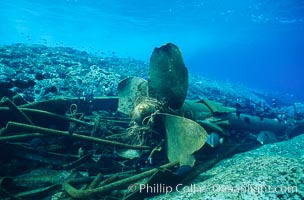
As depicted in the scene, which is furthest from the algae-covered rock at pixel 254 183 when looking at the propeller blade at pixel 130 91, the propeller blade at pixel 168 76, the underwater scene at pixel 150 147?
the propeller blade at pixel 130 91

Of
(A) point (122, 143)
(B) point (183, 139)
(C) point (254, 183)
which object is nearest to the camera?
(C) point (254, 183)

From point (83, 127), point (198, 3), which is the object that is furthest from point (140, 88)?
point (198, 3)

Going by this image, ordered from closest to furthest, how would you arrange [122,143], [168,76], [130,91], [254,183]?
[254,183] < [122,143] < [168,76] < [130,91]

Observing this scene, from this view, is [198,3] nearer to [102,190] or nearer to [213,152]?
[213,152]

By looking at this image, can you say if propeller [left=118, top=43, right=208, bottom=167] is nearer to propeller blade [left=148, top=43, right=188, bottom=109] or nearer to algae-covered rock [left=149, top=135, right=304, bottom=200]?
propeller blade [left=148, top=43, right=188, bottom=109]

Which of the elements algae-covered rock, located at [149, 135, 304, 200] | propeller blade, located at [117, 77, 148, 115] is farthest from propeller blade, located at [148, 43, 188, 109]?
algae-covered rock, located at [149, 135, 304, 200]

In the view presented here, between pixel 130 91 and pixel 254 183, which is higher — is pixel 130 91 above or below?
above

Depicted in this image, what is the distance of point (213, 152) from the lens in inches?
248

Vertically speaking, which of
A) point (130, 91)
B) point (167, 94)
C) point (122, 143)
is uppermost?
point (130, 91)

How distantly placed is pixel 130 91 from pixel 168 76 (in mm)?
1556

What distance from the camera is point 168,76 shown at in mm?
5785

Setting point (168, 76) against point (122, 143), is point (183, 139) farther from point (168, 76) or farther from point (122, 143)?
point (168, 76)

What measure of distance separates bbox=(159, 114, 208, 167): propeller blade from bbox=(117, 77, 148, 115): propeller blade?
1.70 metres

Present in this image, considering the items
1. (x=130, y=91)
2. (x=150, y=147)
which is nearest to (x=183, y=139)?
(x=150, y=147)
